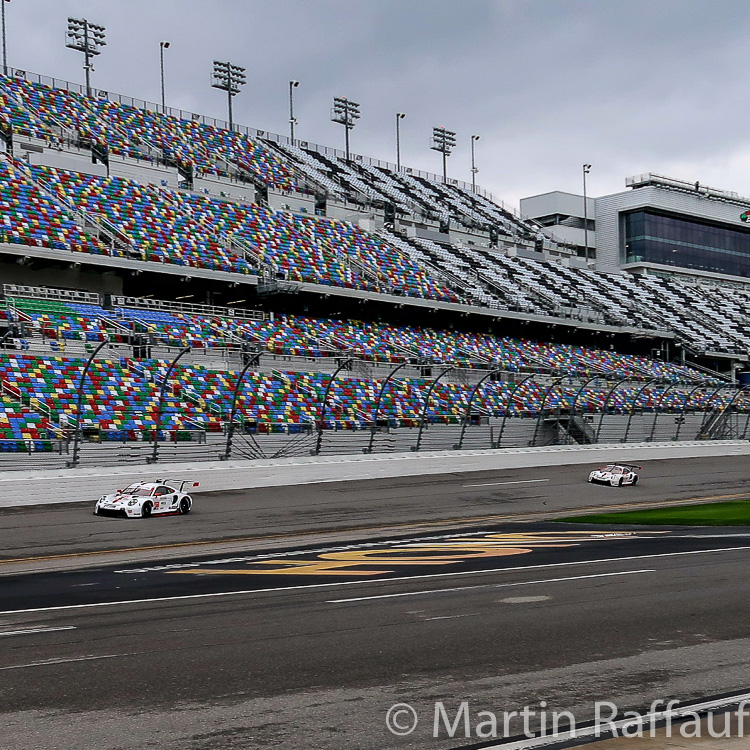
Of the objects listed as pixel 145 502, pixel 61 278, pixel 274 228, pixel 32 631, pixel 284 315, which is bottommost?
pixel 145 502

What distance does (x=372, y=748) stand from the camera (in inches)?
251

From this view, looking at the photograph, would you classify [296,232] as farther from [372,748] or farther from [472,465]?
[372,748]

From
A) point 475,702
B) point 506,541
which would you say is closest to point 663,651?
point 475,702

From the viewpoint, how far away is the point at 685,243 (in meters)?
92.4

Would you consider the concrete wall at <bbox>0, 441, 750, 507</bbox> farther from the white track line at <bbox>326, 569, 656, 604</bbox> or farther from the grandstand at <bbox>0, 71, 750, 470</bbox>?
the white track line at <bbox>326, 569, 656, 604</bbox>

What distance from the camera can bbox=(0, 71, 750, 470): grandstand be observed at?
36.2 m

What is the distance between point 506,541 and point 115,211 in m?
35.4

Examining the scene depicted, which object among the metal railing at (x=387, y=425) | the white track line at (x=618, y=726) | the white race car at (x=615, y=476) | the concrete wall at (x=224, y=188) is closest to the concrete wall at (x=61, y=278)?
the metal railing at (x=387, y=425)

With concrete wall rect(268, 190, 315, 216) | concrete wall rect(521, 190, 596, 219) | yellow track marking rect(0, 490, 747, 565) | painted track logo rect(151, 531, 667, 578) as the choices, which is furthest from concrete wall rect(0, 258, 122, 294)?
concrete wall rect(521, 190, 596, 219)

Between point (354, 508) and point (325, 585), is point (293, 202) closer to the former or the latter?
point (354, 508)

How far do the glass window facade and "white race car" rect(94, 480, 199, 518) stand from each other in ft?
231

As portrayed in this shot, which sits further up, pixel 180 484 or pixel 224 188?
pixel 224 188
